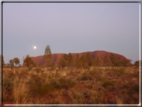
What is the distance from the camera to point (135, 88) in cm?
759

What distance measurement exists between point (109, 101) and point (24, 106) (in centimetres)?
403

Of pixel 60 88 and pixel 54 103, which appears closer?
pixel 54 103

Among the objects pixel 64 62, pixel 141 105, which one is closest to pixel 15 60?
pixel 64 62

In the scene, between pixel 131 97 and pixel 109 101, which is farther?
pixel 131 97

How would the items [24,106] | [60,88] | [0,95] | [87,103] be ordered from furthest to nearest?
[60,88] < [0,95] < [87,103] < [24,106]

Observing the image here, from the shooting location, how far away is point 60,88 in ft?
28.0

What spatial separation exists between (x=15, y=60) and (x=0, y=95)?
81.6 ft

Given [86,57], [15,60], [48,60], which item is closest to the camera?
[48,60]

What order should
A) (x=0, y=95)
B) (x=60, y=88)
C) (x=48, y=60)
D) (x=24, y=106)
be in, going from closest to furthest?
1. (x=24, y=106)
2. (x=0, y=95)
3. (x=60, y=88)
4. (x=48, y=60)

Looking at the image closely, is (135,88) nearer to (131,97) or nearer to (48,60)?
(131,97)

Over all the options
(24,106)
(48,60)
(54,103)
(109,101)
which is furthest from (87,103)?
(48,60)

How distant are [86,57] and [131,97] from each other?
27.6 metres

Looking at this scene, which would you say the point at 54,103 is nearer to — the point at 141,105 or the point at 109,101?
the point at 109,101

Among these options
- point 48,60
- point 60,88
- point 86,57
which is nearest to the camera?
point 60,88
